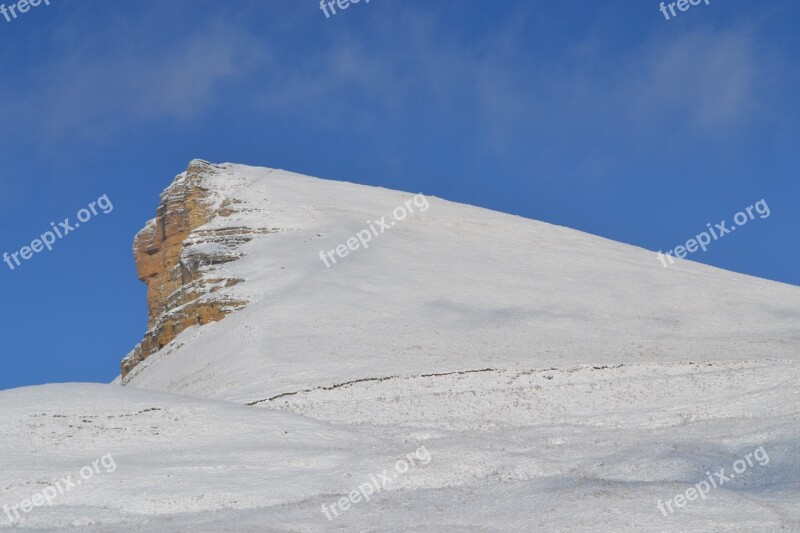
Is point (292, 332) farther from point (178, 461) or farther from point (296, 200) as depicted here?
point (296, 200)

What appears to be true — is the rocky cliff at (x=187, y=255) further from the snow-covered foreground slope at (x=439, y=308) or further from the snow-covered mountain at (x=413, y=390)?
the snow-covered foreground slope at (x=439, y=308)

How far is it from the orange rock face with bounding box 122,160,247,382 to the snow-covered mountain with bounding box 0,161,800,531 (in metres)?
0.22

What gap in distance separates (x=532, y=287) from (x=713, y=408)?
28.4 meters

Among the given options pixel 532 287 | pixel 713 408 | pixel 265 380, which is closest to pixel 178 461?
pixel 265 380

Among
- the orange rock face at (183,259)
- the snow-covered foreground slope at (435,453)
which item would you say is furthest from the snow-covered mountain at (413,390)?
the orange rock face at (183,259)

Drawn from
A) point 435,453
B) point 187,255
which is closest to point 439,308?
point 187,255

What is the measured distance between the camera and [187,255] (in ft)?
226

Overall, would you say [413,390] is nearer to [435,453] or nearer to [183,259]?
[435,453]

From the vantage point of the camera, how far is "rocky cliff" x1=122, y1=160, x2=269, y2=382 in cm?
6225

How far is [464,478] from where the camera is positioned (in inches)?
1062

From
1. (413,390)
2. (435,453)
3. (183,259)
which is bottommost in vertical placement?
(435,453)

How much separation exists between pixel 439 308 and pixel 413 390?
17276 millimetres

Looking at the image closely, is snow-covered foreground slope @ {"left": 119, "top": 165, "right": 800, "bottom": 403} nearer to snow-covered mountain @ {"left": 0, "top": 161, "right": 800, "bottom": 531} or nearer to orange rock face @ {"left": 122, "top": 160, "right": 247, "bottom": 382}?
snow-covered mountain @ {"left": 0, "top": 161, "right": 800, "bottom": 531}

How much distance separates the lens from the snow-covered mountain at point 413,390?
80.3 ft
